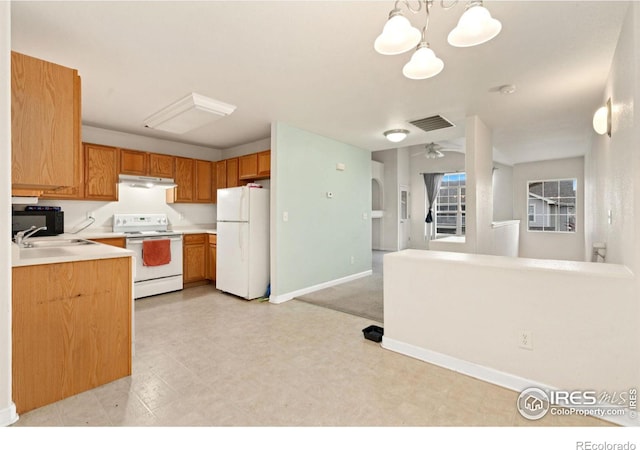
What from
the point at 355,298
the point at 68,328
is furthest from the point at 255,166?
the point at 68,328

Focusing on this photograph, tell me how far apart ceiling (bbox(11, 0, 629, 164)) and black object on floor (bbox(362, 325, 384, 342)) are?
228 centimetres

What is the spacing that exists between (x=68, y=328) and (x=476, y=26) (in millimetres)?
2845

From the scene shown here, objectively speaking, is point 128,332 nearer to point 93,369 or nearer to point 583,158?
point 93,369

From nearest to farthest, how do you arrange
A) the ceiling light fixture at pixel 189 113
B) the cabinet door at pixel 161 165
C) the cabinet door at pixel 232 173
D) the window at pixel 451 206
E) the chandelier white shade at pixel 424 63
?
the chandelier white shade at pixel 424 63 < the ceiling light fixture at pixel 189 113 < the cabinet door at pixel 161 165 < the cabinet door at pixel 232 173 < the window at pixel 451 206

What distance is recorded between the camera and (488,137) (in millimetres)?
4203

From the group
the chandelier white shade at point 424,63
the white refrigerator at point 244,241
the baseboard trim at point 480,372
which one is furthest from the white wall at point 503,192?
the chandelier white shade at point 424,63

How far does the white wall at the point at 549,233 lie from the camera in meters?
6.68

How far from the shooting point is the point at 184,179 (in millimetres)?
5004

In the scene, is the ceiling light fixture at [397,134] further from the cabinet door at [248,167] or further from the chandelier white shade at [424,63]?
the chandelier white shade at [424,63]

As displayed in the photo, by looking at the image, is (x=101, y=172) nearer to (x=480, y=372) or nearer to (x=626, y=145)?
(x=480, y=372)

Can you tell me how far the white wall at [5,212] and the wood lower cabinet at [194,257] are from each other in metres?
3.12

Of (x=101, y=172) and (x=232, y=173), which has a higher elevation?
(x=232, y=173)

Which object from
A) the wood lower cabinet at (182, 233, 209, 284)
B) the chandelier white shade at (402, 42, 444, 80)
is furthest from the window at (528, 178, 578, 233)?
the wood lower cabinet at (182, 233, 209, 284)
